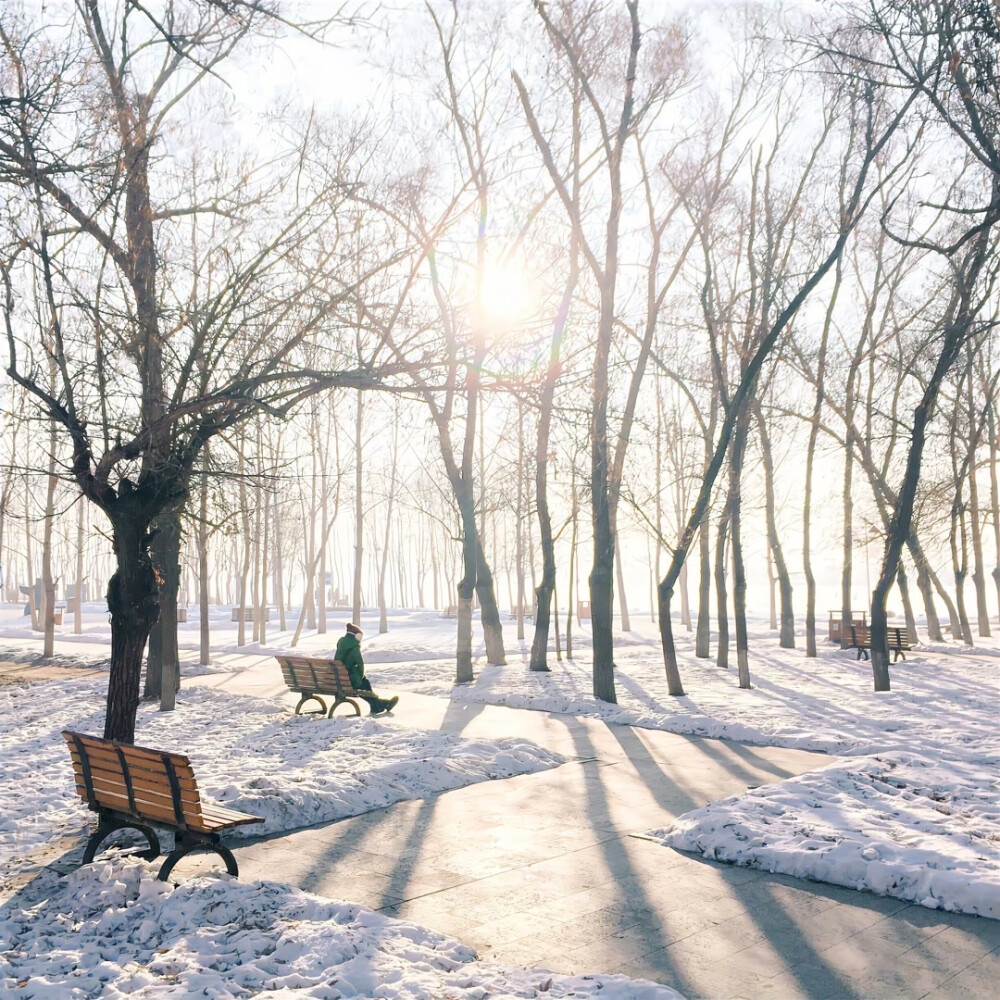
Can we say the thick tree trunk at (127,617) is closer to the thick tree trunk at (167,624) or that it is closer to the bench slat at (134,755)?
the bench slat at (134,755)

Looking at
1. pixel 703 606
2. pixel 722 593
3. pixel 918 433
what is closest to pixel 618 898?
pixel 918 433

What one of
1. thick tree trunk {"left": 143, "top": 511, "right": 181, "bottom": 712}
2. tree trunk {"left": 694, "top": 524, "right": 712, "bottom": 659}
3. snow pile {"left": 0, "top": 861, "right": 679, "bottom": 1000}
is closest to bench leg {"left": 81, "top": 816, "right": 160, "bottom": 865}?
snow pile {"left": 0, "top": 861, "right": 679, "bottom": 1000}

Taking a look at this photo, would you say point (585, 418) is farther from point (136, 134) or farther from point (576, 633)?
point (576, 633)

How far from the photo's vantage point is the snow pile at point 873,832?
603cm

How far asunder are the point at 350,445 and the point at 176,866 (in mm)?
32526

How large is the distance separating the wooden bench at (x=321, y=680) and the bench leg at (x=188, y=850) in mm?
7062

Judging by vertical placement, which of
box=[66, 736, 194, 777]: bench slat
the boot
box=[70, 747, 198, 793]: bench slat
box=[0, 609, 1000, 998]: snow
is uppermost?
box=[66, 736, 194, 777]: bench slat

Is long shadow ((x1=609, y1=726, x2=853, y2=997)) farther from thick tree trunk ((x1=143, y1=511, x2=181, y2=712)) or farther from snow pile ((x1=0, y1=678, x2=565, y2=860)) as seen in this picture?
thick tree trunk ((x1=143, y1=511, x2=181, y2=712))

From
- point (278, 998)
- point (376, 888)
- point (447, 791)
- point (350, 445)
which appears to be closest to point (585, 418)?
point (447, 791)

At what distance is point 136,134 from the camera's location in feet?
26.9

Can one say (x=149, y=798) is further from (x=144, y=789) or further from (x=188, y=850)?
(x=188, y=850)

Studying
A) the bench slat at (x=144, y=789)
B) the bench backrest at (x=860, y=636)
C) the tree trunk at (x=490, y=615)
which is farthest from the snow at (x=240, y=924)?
the bench backrest at (x=860, y=636)

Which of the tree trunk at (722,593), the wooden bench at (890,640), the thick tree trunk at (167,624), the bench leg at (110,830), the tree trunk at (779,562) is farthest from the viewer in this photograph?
the tree trunk at (779,562)

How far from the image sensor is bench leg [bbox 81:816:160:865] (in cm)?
659
